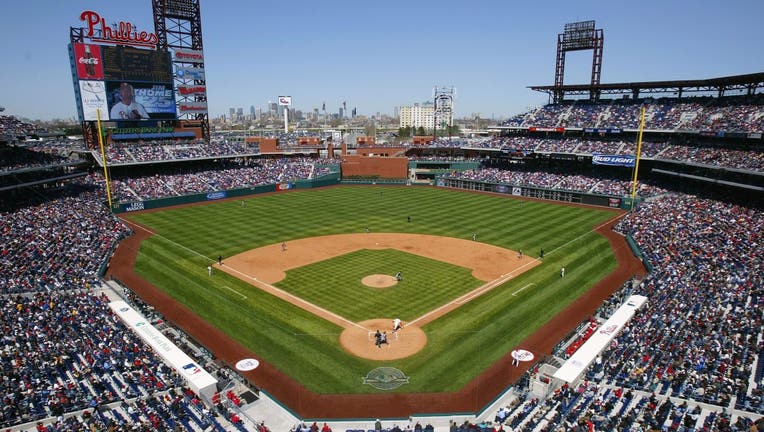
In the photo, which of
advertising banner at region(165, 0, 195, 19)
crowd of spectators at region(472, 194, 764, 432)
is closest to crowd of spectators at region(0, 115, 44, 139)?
advertising banner at region(165, 0, 195, 19)

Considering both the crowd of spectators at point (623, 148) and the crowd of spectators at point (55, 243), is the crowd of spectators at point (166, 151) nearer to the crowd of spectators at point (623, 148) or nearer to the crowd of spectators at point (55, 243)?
the crowd of spectators at point (55, 243)

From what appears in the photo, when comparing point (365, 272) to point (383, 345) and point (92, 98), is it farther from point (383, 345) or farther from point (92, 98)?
point (92, 98)

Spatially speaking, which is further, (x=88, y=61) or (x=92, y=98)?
(x=92, y=98)

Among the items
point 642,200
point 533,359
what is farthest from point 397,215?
point 533,359

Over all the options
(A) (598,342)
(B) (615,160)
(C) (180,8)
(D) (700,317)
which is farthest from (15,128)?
(B) (615,160)

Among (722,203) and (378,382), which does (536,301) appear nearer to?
(378,382)
